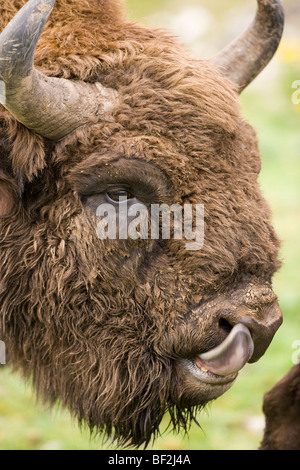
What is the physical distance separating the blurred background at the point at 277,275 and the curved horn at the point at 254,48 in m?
0.27

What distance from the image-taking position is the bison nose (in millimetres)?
3656

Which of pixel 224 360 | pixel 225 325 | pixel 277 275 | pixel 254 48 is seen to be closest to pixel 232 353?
pixel 224 360

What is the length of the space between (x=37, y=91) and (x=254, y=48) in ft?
6.52

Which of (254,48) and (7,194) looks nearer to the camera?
(7,194)

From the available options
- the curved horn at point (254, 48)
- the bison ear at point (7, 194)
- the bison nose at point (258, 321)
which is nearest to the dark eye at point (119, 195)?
the bison ear at point (7, 194)

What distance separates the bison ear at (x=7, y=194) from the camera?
153 inches

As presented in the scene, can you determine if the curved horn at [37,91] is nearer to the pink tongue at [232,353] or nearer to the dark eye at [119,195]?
the dark eye at [119,195]

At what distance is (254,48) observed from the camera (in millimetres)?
4859

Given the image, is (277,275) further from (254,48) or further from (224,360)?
(224,360)

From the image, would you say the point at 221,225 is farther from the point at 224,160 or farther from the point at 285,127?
the point at 285,127

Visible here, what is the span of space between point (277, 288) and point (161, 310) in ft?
17.7

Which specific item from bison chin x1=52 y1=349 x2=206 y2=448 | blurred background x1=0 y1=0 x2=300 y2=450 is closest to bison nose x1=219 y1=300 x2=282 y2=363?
bison chin x1=52 y1=349 x2=206 y2=448

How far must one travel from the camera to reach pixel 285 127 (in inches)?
616
